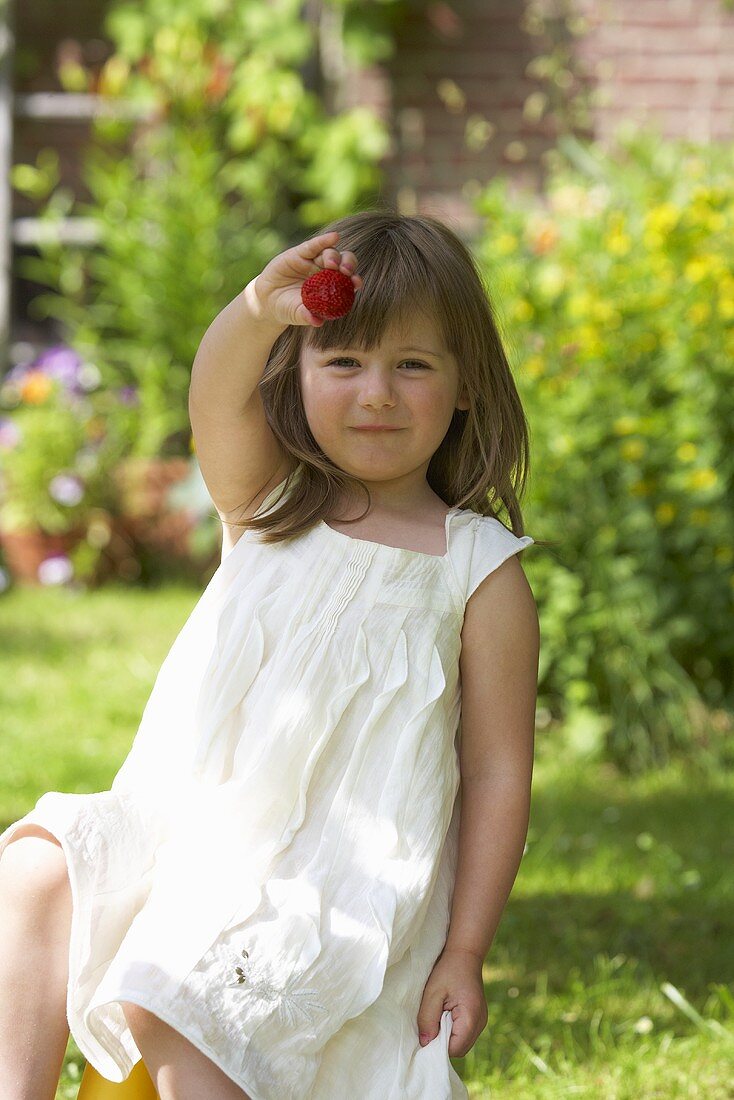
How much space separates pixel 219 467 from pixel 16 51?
185 inches

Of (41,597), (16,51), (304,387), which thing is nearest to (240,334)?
(304,387)

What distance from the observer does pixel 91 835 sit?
1.50m

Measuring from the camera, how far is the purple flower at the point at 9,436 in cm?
514

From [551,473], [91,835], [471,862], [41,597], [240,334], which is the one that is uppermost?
[240,334]

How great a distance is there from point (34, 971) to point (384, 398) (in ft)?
2.43

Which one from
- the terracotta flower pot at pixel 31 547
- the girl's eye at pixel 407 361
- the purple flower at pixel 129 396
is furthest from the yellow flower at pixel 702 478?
the purple flower at pixel 129 396

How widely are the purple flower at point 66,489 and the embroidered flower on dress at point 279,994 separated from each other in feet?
12.3

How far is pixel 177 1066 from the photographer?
136cm

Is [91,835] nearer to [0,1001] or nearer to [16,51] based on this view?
[0,1001]

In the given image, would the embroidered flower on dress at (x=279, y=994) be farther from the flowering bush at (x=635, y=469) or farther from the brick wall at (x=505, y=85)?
the brick wall at (x=505, y=85)

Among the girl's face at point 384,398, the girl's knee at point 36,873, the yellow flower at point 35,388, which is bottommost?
the yellow flower at point 35,388

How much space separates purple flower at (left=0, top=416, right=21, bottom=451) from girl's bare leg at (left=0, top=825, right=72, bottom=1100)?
3.82 m

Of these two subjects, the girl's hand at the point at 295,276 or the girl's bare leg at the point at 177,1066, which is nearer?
the girl's bare leg at the point at 177,1066

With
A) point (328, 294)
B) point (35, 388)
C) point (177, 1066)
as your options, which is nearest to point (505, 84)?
point (35, 388)
